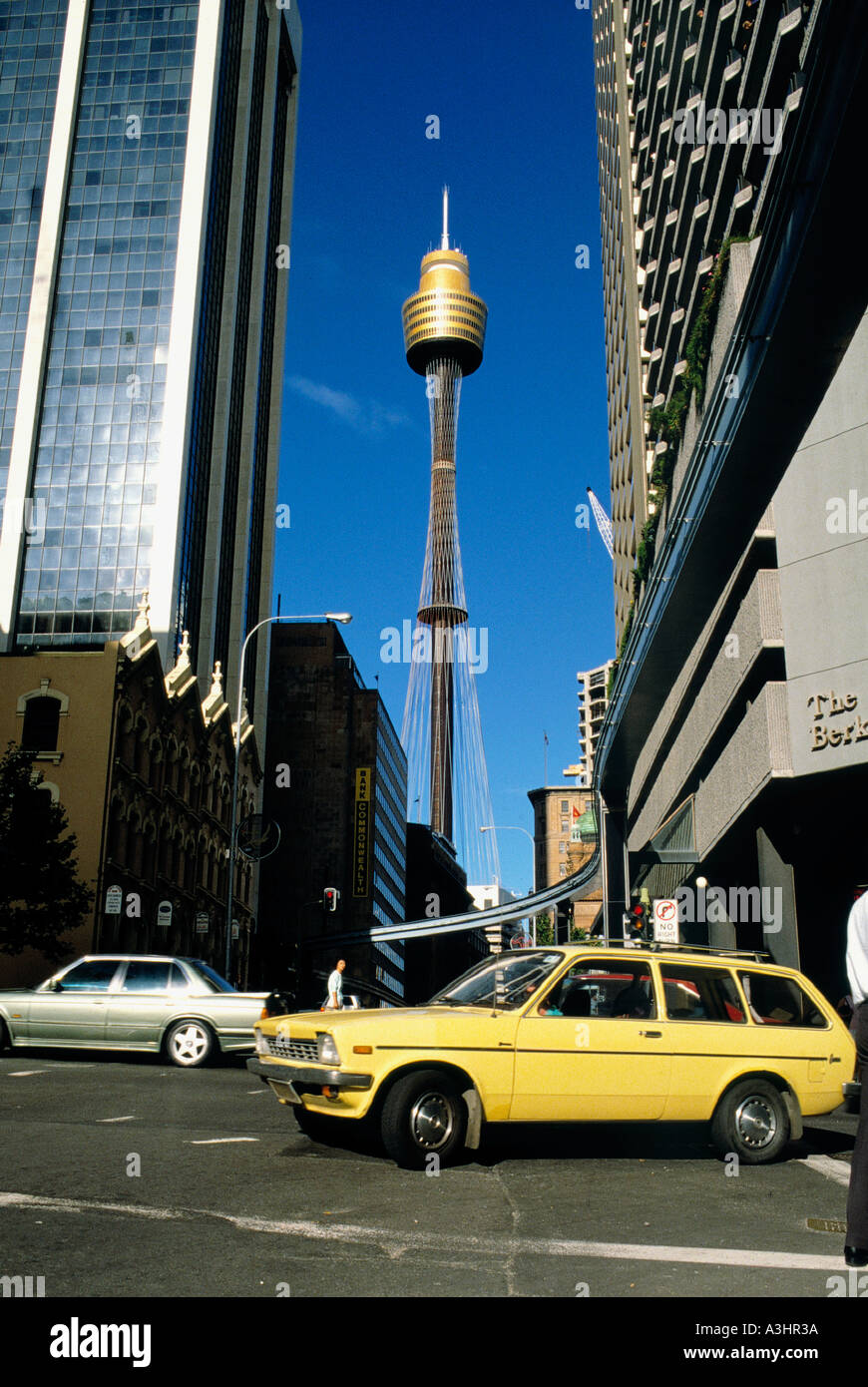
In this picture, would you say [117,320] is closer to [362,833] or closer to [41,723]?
[41,723]

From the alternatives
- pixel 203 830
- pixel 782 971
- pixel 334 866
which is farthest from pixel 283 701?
pixel 782 971

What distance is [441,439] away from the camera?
128 metres

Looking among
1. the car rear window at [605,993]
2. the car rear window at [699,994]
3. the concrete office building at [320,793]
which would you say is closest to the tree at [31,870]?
the car rear window at [605,993]

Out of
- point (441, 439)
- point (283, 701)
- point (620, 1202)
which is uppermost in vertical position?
point (441, 439)

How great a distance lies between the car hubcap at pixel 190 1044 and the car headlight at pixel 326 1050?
29.0 ft

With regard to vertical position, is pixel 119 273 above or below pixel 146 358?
above

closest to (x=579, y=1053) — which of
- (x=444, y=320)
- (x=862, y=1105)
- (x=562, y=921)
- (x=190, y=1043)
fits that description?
(x=862, y=1105)

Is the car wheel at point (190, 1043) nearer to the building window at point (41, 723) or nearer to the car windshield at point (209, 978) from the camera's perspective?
the car windshield at point (209, 978)

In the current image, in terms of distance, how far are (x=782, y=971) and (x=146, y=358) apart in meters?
65.4

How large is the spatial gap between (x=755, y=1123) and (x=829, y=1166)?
0.71m

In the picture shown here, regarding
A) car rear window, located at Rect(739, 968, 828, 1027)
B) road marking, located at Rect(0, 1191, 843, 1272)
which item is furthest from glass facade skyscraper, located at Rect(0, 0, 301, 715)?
road marking, located at Rect(0, 1191, 843, 1272)

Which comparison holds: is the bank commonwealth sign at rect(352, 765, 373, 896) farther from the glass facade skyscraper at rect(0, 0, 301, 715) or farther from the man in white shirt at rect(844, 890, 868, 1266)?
the man in white shirt at rect(844, 890, 868, 1266)

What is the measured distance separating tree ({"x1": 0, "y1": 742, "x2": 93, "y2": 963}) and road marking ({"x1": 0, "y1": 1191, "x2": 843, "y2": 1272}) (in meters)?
25.8
